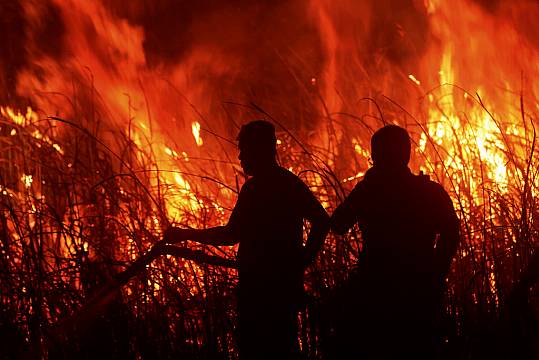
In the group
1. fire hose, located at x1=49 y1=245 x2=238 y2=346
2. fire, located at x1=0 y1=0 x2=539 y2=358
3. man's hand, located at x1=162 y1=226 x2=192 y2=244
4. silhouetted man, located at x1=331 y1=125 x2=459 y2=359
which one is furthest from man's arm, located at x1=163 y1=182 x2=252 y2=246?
fire, located at x1=0 y1=0 x2=539 y2=358

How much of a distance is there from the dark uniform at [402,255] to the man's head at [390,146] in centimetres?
3

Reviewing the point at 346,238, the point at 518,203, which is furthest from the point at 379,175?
the point at 518,203

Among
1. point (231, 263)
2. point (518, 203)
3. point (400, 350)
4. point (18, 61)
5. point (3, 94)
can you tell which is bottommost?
point (400, 350)

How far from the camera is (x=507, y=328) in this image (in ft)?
12.9

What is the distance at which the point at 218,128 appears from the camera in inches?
327

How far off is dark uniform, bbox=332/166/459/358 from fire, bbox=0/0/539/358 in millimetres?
690

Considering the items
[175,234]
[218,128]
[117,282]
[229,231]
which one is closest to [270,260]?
[229,231]

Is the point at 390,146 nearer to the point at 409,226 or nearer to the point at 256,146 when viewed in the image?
the point at 409,226

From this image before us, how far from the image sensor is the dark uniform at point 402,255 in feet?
10.7

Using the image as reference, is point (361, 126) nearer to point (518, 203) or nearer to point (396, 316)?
point (518, 203)

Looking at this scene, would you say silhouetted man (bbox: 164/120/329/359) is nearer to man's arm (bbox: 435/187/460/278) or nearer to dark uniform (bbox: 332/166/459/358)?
dark uniform (bbox: 332/166/459/358)

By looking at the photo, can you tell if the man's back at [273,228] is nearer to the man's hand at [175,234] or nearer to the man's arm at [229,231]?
the man's arm at [229,231]

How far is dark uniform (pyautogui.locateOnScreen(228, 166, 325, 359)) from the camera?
336 cm

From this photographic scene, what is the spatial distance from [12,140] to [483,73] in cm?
372
